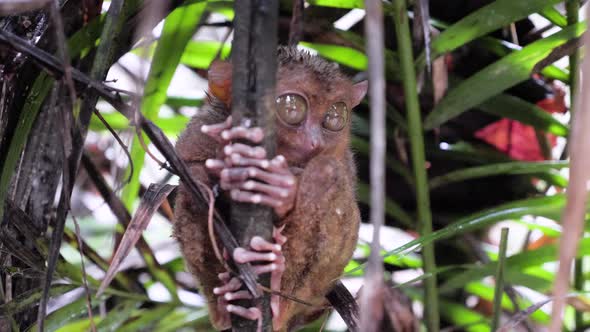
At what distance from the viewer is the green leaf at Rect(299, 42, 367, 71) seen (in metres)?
3.09

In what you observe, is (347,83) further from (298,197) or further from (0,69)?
(0,69)

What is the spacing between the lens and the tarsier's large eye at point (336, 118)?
235 centimetres

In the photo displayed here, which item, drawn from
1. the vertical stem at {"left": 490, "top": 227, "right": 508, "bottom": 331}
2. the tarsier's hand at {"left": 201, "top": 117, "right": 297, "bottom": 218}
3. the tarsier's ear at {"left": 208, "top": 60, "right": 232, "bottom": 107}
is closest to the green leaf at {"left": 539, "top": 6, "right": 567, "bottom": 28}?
the vertical stem at {"left": 490, "top": 227, "right": 508, "bottom": 331}

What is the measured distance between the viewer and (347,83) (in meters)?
2.53

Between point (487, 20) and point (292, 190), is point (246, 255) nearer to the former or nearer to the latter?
point (292, 190)

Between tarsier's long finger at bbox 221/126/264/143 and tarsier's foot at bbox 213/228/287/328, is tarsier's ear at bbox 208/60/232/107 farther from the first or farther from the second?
tarsier's long finger at bbox 221/126/264/143

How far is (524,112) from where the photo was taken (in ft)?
9.93

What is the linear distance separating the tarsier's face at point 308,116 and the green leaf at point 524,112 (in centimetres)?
87

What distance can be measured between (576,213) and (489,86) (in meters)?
1.82

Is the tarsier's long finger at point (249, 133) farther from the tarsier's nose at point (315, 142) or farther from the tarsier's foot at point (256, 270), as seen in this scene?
the tarsier's nose at point (315, 142)

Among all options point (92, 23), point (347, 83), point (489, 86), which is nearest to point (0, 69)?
point (92, 23)

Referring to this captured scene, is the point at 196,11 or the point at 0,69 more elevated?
the point at 196,11

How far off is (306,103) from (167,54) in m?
0.60

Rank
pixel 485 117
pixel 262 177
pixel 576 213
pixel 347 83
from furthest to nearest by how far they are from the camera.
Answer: pixel 485 117, pixel 347 83, pixel 262 177, pixel 576 213
